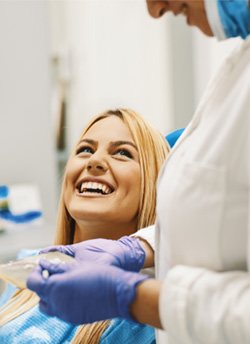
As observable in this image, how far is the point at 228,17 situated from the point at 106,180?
741 millimetres

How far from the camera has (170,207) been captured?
90 cm

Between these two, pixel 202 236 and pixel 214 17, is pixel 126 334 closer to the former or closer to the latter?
pixel 202 236

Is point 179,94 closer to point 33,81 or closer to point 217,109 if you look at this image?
point 33,81

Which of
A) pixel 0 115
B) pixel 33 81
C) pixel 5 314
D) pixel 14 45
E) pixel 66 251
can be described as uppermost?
pixel 14 45

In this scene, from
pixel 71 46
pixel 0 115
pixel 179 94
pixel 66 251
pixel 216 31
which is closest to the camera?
pixel 216 31

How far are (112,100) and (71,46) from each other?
2.35 feet

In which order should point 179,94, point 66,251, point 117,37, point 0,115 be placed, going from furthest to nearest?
point 117,37
point 179,94
point 0,115
point 66,251

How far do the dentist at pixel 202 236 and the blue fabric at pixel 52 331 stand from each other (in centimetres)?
47

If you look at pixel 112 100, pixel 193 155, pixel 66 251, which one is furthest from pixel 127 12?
pixel 193 155

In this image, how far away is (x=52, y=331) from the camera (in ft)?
4.70

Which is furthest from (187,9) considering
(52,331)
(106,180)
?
(52,331)

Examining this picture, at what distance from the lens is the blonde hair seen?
151cm

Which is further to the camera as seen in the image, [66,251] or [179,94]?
[179,94]

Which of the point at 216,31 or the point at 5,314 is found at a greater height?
the point at 216,31
